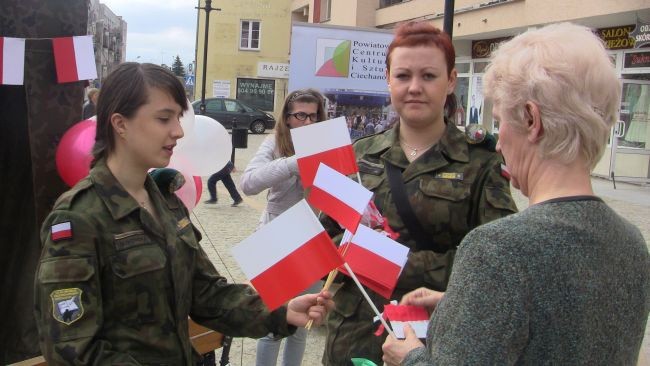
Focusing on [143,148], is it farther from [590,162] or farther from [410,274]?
[590,162]

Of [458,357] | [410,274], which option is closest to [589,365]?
[458,357]

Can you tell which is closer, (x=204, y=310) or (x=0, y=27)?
(x=204, y=310)

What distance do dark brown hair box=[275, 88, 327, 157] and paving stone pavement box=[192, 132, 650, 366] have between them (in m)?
1.30

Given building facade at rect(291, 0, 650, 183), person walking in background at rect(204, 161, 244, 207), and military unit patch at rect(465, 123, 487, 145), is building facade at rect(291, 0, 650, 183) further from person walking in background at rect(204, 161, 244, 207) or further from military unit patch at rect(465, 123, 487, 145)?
military unit patch at rect(465, 123, 487, 145)

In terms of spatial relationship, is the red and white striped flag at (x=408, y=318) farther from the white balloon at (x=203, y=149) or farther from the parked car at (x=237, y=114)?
the parked car at (x=237, y=114)

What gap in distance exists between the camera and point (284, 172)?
3.67 metres

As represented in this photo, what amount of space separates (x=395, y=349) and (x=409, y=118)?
1105 mm

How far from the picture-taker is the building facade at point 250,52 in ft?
109

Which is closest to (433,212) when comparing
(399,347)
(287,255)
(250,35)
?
(287,255)

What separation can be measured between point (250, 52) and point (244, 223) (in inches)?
1053

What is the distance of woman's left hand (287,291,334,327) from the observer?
6.22 feet

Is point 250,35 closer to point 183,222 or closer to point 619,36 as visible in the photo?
point 619,36

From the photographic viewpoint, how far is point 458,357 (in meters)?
1.14

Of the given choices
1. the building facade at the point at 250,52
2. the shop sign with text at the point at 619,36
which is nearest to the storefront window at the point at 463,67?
the shop sign with text at the point at 619,36
